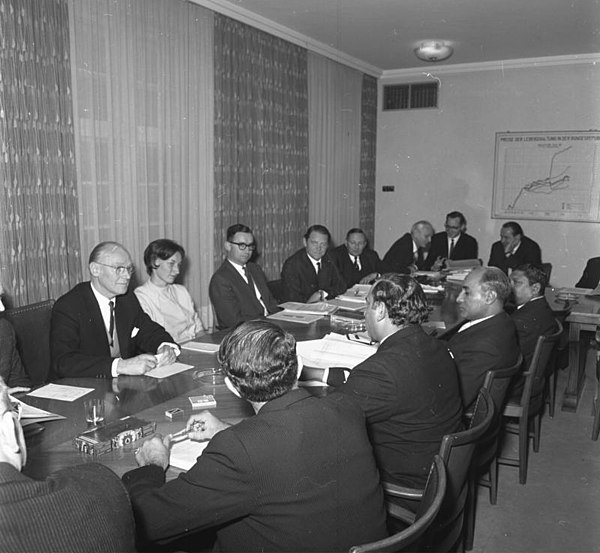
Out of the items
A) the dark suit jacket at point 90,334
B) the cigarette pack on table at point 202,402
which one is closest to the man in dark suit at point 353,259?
the dark suit jacket at point 90,334

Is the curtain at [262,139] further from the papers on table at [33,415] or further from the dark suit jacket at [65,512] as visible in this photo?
the dark suit jacket at [65,512]

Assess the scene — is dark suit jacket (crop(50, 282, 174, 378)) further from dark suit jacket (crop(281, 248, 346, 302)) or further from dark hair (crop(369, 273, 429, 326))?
dark suit jacket (crop(281, 248, 346, 302))

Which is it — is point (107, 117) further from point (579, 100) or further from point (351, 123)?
point (579, 100)

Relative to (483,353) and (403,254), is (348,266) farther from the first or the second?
(483,353)

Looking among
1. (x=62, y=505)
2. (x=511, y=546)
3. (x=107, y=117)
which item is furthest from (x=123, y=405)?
(x=107, y=117)

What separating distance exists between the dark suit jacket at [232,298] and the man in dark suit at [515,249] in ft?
11.3

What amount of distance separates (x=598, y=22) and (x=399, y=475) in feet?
17.1

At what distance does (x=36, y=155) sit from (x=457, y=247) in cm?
482

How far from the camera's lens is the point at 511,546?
2752mm

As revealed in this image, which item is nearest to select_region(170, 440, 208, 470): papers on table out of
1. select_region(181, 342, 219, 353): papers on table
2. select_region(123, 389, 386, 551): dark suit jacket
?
select_region(123, 389, 386, 551): dark suit jacket

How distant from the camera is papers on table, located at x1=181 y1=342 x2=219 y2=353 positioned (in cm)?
288

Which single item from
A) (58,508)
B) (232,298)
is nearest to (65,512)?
(58,508)

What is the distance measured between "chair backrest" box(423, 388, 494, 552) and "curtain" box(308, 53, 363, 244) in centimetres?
503

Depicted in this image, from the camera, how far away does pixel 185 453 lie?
5.80 feet
